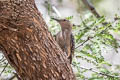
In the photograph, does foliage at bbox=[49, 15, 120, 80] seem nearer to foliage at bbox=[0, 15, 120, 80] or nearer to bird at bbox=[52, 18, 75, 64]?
foliage at bbox=[0, 15, 120, 80]

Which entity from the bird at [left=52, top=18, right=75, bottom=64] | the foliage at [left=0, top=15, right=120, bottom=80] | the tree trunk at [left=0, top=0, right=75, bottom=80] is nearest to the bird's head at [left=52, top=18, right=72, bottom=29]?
the bird at [left=52, top=18, right=75, bottom=64]

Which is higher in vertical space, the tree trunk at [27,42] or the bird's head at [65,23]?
the bird's head at [65,23]

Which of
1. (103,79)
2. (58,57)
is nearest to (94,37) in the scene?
(103,79)

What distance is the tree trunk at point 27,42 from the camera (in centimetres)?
168

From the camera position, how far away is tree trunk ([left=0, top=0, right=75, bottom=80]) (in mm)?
1676

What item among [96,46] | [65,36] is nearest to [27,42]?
[96,46]

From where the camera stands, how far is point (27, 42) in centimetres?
170

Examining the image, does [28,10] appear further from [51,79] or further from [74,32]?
[74,32]

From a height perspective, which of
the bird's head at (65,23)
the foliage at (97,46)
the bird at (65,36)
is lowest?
the foliage at (97,46)

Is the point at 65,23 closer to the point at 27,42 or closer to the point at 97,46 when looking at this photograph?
the point at 97,46

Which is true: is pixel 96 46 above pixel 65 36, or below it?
below

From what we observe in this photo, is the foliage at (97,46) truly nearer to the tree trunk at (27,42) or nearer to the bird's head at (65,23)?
the bird's head at (65,23)

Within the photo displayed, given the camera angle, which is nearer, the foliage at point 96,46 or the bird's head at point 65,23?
the foliage at point 96,46

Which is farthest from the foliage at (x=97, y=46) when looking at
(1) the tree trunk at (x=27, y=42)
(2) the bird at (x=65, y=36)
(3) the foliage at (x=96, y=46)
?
(1) the tree trunk at (x=27, y=42)
